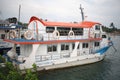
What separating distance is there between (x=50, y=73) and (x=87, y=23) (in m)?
8.95

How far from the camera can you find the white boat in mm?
13914

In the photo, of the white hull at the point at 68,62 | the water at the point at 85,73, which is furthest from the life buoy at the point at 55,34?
the water at the point at 85,73

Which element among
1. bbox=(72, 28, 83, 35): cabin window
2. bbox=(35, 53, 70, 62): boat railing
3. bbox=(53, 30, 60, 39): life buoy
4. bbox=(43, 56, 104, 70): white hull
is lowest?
bbox=(43, 56, 104, 70): white hull

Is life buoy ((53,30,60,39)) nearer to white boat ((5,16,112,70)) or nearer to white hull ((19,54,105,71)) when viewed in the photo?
white boat ((5,16,112,70))

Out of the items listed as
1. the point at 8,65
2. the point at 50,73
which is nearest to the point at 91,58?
the point at 50,73

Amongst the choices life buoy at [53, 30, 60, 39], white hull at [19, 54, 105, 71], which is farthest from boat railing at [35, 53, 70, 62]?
life buoy at [53, 30, 60, 39]

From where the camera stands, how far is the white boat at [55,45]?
45.6 feet

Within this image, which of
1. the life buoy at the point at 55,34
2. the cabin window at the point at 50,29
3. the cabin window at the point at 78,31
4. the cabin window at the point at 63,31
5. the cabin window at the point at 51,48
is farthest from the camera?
the cabin window at the point at 78,31

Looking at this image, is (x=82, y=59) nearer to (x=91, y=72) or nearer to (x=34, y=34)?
(x=91, y=72)

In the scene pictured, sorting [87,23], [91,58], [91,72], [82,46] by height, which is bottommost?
[91,72]

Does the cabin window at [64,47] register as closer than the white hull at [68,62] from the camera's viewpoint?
No

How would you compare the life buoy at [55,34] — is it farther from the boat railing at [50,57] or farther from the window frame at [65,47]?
the boat railing at [50,57]

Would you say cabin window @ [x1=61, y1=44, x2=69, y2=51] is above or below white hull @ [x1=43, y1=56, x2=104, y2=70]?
above

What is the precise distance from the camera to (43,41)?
14.3m
